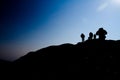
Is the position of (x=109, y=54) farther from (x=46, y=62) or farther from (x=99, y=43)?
(x=46, y=62)

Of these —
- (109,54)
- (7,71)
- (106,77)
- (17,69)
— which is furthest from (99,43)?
(7,71)

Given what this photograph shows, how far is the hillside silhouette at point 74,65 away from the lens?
1780cm

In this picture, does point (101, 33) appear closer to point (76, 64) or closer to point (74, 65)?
point (76, 64)

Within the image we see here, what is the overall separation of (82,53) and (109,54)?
554 cm

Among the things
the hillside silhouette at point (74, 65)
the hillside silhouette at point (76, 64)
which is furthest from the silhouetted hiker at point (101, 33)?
the hillside silhouette at point (76, 64)

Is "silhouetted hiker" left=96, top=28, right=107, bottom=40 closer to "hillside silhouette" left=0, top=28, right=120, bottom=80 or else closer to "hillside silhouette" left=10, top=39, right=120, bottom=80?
"hillside silhouette" left=0, top=28, right=120, bottom=80

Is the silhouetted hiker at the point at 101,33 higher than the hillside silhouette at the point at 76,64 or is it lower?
higher

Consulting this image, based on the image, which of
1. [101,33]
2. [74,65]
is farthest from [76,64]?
[101,33]

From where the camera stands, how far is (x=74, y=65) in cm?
2023

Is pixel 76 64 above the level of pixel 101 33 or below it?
below

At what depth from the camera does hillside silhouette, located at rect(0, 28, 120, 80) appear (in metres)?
17.8

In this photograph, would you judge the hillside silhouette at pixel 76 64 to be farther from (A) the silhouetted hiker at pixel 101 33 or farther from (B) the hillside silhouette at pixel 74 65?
(A) the silhouetted hiker at pixel 101 33

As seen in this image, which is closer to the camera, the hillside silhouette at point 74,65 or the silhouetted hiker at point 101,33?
the hillside silhouette at point 74,65

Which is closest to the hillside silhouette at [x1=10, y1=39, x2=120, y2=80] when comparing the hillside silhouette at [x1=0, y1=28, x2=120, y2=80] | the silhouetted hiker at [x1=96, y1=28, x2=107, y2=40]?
the hillside silhouette at [x1=0, y1=28, x2=120, y2=80]
